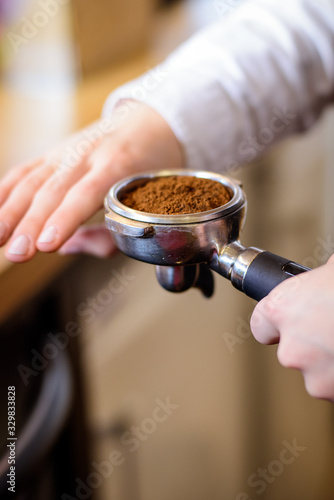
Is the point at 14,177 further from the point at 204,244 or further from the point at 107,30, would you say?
the point at 107,30

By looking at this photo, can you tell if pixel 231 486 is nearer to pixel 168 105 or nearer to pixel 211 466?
pixel 211 466

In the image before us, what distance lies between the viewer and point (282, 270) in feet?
0.98

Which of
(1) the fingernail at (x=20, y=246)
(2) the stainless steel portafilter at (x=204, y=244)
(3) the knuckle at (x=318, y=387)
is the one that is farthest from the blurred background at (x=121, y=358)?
(3) the knuckle at (x=318, y=387)

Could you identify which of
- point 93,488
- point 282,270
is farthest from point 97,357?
point 282,270

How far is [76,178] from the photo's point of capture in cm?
46

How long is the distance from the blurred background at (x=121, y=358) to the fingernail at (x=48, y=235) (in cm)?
13

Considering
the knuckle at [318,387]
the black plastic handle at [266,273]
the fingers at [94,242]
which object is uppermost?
the black plastic handle at [266,273]

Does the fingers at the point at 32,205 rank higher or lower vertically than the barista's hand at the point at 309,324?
higher

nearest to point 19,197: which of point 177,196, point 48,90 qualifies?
point 177,196

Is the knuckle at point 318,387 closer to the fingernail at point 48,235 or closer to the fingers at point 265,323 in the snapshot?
the fingers at point 265,323

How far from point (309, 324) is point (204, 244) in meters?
0.08

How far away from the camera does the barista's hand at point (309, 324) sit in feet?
0.86

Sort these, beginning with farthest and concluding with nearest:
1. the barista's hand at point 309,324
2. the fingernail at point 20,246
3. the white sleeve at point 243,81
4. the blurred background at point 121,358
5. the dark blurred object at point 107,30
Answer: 1. the dark blurred object at point 107,30
2. the blurred background at point 121,358
3. the white sleeve at point 243,81
4. the fingernail at point 20,246
5. the barista's hand at point 309,324

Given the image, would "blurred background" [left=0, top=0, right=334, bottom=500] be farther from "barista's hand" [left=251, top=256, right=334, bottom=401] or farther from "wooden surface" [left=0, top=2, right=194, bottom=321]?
"barista's hand" [left=251, top=256, right=334, bottom=401]
